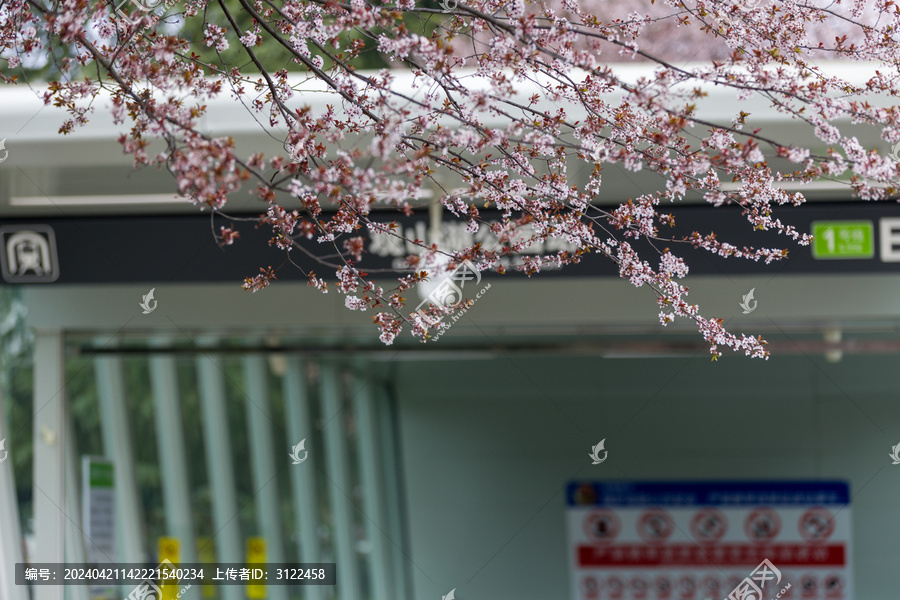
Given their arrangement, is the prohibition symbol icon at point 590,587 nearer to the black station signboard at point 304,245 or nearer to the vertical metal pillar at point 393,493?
the vertical metal pillar at point 393,493

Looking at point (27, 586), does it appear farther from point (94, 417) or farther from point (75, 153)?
point (75, 153)

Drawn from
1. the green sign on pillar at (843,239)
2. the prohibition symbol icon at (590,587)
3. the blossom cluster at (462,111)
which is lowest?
the prohibition symbol icon at (590,587)

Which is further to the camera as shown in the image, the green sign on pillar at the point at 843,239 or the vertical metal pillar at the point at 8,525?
the vertical metal pillar at the point at 8,525

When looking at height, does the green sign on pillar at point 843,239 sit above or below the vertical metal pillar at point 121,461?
above

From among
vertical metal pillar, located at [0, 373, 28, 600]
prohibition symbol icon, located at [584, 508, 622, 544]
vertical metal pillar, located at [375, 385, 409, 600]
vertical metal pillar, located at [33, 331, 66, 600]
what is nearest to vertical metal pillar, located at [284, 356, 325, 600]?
vertical metal pillar, located at [375, 385, 409, 600]

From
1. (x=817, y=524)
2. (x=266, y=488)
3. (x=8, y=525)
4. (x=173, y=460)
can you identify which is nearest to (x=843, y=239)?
(x=817, y=524)

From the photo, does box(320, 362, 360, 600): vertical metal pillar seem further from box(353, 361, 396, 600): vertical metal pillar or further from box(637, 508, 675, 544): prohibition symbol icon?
box(637, 508, 675, 544): prohibition symbol icon

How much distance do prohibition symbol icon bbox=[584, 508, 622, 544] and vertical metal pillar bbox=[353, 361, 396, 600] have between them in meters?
1.26

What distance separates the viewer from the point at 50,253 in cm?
547

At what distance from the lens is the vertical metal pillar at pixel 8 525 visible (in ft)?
18.6

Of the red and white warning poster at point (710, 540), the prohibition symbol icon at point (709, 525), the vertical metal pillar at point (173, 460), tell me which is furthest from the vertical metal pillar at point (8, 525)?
the prohibition symbol icon at point (709, 525)

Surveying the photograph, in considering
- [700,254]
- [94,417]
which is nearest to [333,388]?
[94,417]

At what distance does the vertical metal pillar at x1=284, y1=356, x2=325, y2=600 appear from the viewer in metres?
6.15

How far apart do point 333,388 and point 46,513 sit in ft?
6.09
